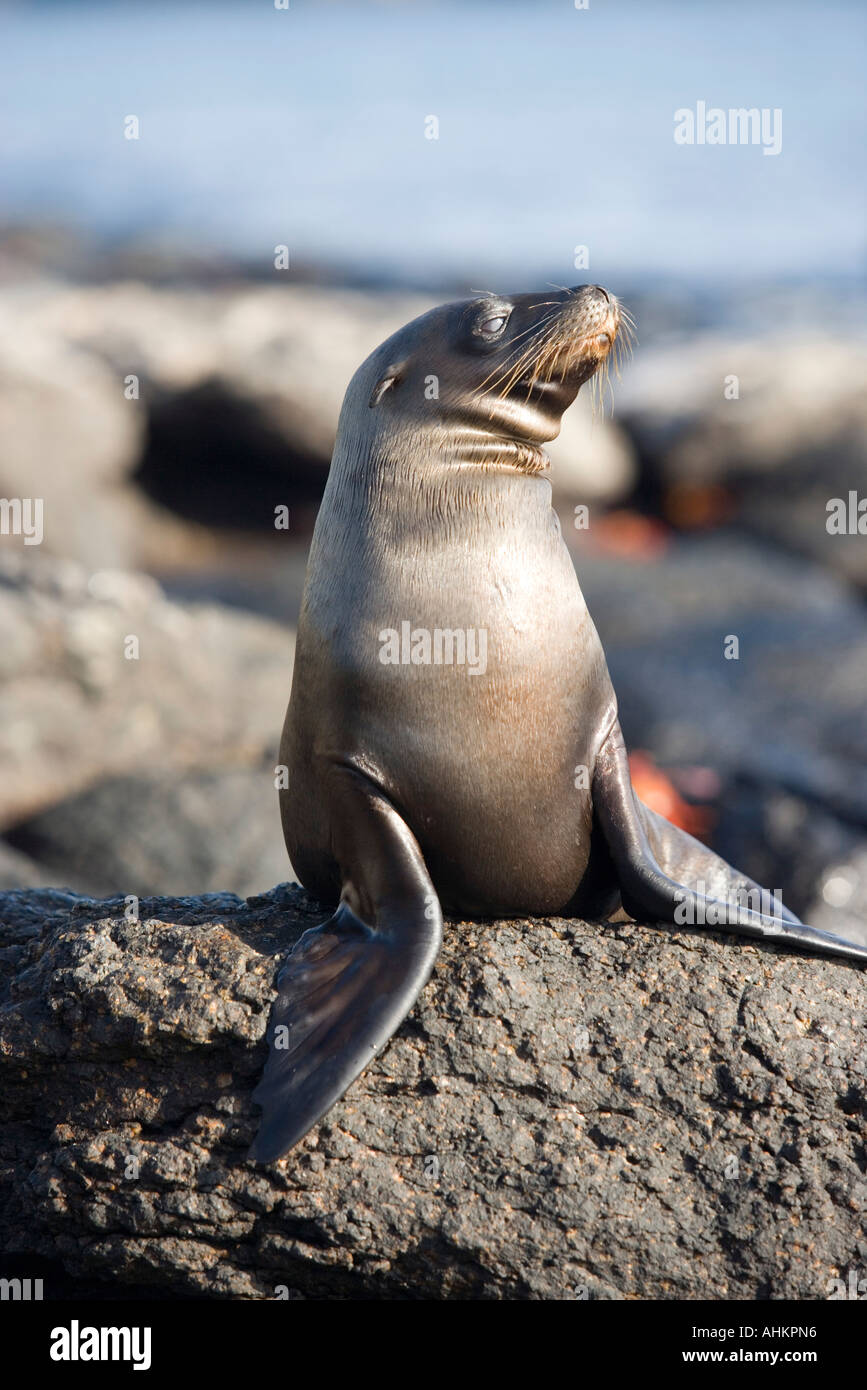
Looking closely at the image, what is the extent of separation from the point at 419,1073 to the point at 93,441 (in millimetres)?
13365

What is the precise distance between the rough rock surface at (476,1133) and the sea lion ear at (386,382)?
1.92 metres

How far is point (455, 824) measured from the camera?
190 inches

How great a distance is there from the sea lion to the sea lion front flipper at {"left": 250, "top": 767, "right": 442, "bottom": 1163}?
10 millimetres

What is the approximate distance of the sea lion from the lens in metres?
4.78

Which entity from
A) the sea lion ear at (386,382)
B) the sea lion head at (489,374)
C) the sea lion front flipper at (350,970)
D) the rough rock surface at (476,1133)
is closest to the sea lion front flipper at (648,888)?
the rough rock surface at (476,1133)

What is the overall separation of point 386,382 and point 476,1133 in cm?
258

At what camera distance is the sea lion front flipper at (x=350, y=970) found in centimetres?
424

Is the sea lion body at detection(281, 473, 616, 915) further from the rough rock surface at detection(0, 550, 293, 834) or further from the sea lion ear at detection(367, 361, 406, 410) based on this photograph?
the rough rock surface at detection(0, 550, 293, 834)

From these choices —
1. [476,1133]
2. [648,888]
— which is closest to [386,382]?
[648,888]

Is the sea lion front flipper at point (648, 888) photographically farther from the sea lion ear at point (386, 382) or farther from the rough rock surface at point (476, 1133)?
the sea lion ear at point (386, 382)

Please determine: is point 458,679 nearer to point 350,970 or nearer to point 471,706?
point 471,706

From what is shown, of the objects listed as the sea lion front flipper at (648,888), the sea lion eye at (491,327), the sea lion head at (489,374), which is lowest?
the sea lion front flipper at (648,888)

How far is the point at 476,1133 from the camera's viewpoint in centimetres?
434

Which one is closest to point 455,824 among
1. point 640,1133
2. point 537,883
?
point 537,883
